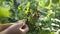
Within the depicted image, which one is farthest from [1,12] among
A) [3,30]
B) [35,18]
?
[35,18]

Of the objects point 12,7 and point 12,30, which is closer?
point 12,30

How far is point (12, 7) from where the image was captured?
917mm

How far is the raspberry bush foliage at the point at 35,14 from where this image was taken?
873 mm

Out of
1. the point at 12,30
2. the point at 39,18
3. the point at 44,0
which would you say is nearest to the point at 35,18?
the point at 39,18

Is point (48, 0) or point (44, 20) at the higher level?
point (48, 0)

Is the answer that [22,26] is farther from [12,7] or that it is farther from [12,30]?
[12,7]

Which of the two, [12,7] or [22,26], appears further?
[12,7]

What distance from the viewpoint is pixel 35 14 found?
862 millimetres

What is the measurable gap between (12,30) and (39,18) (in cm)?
26

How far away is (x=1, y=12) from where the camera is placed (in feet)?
2.43

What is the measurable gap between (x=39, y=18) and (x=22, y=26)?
0.20 metres

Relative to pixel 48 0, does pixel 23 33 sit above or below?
below

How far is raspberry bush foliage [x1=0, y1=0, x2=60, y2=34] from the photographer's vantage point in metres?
Answer: 0.87

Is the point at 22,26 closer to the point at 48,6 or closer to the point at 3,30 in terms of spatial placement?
the point at 3,30
